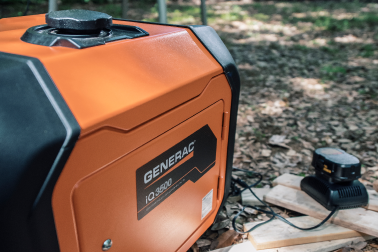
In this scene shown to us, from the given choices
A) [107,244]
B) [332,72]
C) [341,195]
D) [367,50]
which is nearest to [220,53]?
[107,244]

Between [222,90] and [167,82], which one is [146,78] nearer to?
[167,82]

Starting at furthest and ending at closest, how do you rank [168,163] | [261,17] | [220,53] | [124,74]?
[261,17] < [220,53] < [168,163] < [124,74]

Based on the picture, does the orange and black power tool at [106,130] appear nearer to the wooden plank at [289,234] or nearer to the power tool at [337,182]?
the wooden plank at [289,234]

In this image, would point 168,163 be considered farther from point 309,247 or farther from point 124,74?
point 309,247

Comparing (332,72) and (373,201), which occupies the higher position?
(332,72)

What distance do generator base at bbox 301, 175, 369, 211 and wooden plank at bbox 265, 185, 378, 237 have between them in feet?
0.11

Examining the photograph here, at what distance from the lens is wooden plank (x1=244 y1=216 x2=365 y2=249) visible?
1.51m

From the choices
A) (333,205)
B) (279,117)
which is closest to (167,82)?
(333,205)

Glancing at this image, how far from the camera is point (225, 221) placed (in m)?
1.75

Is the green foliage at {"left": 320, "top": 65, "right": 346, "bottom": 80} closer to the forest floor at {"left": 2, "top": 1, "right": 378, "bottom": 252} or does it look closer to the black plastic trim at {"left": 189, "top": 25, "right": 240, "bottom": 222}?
the forest floor at {"left": 2, "top": 1, "right": 378, "bottom": 252}

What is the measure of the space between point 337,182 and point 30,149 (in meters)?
1.58

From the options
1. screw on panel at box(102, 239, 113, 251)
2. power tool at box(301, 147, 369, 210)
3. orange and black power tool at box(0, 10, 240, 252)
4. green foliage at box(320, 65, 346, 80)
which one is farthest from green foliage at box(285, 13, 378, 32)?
screw on panel at box(102, 239, 113, 251)

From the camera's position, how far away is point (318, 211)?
1.67 meters

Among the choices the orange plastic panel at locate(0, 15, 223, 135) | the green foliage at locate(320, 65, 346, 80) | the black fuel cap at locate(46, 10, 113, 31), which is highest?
the black fuel cap at locate(46, 10, 113, 31)
